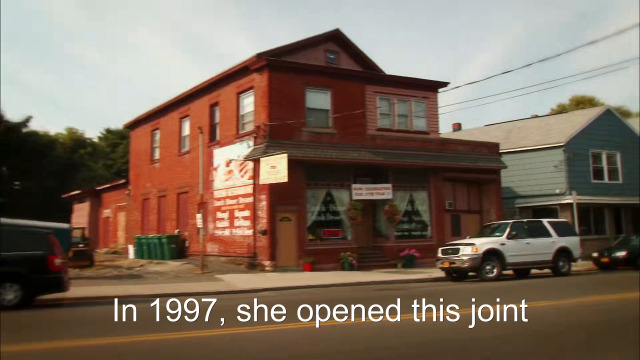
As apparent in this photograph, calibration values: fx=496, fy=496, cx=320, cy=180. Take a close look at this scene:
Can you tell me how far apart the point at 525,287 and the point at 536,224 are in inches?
185

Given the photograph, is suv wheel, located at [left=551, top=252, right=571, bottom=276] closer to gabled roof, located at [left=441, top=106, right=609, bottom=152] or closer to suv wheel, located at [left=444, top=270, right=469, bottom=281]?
suv wheel, located at [left=444, top=270, right=469, bottom=281]

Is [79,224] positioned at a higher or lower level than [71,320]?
higher

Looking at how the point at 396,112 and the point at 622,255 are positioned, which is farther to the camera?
the point at 396,112

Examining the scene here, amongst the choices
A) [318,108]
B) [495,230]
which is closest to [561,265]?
[495,230]

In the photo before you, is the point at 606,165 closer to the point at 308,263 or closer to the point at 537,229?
the point at 537,229

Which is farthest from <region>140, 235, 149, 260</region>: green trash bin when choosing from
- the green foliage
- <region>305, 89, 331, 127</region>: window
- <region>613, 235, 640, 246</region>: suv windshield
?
the green foliage

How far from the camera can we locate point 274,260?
60.1ft

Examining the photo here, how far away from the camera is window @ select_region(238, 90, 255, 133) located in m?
20.1

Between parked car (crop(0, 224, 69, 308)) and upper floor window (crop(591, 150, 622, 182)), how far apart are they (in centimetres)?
1828

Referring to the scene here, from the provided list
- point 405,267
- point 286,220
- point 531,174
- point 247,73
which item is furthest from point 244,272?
point 531,174

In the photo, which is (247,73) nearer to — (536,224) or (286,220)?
(286,220)

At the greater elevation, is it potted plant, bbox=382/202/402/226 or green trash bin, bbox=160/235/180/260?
potted plant, bbox=382/202/402/226

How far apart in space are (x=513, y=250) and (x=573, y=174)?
9.14 m

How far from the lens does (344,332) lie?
678cm
